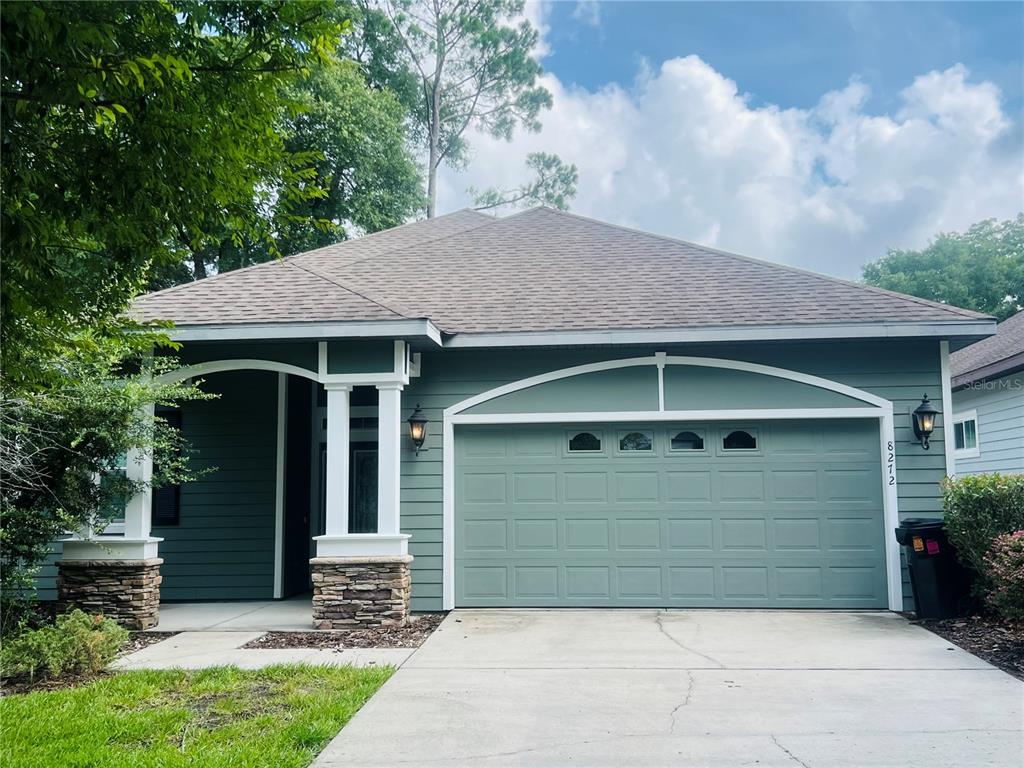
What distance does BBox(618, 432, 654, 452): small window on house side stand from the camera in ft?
27.9

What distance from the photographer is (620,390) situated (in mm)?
8531

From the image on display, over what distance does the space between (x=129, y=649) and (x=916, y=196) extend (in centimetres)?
3139

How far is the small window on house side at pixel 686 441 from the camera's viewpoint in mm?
8477

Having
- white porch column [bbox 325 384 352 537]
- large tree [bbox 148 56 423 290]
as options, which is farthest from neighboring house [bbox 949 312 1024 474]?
large tree [bbox 148 56 423 290]

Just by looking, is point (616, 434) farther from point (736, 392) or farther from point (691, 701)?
point (691, 701)

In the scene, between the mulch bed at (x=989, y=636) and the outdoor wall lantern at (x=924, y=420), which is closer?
the mulch bed at (x=989, y=636)

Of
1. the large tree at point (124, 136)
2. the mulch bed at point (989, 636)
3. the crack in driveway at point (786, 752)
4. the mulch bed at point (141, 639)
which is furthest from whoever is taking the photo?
the mulch bed at point (141, 639)

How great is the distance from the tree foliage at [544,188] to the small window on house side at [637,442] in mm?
17292

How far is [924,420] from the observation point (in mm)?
7953

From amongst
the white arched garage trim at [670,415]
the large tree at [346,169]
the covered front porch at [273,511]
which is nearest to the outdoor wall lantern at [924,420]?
the white arched garage trim at [670,415]

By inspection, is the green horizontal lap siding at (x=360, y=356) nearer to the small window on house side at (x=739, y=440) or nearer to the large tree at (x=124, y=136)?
the small window on house side at (x=739, y=440)

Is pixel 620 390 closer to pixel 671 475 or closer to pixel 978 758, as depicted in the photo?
pixel 671 475

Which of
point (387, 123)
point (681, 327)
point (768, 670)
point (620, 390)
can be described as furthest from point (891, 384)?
point (387, 123)

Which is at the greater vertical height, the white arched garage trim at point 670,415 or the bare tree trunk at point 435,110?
the bare tree trunk at point 435,110
